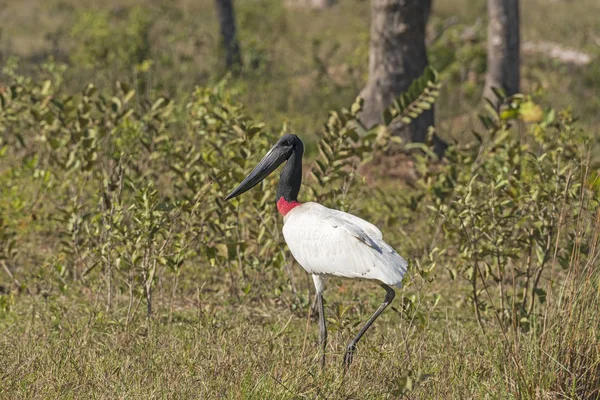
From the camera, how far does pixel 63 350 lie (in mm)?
4758

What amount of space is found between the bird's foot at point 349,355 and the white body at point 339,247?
1.17 ft

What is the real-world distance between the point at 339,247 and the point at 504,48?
8730mm

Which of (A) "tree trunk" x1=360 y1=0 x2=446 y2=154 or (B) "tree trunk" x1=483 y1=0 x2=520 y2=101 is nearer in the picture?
(A) "tree trunk" x1=360 y1=0 x2=446 y2=154

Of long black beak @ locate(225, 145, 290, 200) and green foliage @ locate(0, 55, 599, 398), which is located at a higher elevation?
long black beak @ locate(225, 145, 290, 200)

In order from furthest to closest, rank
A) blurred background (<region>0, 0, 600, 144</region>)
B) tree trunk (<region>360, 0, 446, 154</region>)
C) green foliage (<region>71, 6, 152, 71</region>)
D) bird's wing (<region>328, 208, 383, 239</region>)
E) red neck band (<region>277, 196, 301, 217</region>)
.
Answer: blurred background (<region>0, 0, 600, 144</region>) → green foliage (<region>71, 6, 152, 71</region>) → tree trunk (<region>360, 0, 446, 154</region>) → red neck band (<region>277, 196, 301, 217</region>) → bird's wing (<region>328, 208, 383, 239</region>)

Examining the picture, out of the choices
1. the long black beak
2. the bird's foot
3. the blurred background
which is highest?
the long black beak

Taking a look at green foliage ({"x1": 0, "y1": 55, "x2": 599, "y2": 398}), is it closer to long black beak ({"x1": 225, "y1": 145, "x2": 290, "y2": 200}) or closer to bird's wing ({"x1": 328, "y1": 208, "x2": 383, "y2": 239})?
long black beak ({"x1": 225, "y1": 145, "x2": 290, "y2": 200})

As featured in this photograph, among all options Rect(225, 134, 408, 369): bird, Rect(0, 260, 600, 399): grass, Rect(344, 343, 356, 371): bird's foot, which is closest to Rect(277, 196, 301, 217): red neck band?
Rect(225, 134, 408, 369): bird

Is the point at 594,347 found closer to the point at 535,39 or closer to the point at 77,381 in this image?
the point at 77,381

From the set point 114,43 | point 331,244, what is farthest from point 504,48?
point 331,244

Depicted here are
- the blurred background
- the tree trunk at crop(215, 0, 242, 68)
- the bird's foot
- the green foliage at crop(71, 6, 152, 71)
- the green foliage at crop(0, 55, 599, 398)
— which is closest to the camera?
the bird's foot

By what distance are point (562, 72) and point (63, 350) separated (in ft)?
45.3

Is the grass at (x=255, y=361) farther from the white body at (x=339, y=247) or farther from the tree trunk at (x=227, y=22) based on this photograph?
the tree trunk at (x=227, y=22)

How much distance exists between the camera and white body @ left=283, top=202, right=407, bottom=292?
183 inches
